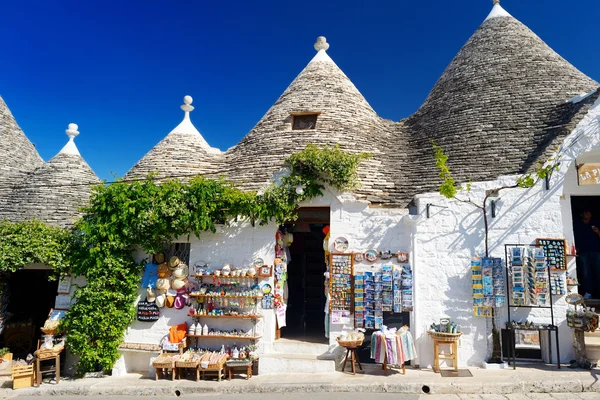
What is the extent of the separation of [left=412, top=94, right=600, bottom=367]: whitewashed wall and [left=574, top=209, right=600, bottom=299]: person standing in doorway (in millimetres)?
1825

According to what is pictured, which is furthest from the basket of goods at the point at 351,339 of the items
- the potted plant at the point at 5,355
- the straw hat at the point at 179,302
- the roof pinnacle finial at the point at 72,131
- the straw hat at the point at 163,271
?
the roof pinnacle finial at the point at 72,131

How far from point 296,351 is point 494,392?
3.66 m

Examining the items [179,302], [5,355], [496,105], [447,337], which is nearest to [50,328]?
[5,355]

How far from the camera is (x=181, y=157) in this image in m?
11.4

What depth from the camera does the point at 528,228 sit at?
299 inches

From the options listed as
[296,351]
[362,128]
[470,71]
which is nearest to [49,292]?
[296,351]

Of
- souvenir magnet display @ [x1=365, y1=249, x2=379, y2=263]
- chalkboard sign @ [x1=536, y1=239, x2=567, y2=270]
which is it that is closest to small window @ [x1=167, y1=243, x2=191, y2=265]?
souvenir magnet display @ [x1=365, y1=249, x2=379, y2=263]

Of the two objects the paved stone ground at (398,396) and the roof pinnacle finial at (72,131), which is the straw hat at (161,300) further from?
the roof pinnacle finial at (72,131)

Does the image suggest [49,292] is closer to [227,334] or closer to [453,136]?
[227,334]

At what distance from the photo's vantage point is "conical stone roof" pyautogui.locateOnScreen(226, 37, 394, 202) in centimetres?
975

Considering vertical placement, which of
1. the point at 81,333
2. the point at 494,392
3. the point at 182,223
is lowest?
the point at 494,392

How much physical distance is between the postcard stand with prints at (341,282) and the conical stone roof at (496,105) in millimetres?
2730

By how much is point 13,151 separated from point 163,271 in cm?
901

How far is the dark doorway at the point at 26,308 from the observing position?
9.76 metres
